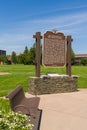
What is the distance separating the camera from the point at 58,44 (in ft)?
53.7

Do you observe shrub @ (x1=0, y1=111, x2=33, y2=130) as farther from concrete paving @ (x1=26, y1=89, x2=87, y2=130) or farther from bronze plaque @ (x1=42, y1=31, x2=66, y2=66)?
bronze plaque @ (x1=42, y1=31, x2=66, y2=66)

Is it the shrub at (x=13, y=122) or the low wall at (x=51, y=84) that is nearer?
the shrub at (x=13, y=122)

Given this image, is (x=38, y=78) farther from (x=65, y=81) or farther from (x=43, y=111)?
(x=43, y=111)

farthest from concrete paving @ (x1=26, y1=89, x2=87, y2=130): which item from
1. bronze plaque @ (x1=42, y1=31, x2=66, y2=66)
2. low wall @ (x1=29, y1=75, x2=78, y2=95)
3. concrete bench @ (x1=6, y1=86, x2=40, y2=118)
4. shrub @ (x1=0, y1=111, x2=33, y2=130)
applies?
bronze plaque @ (x1=42, y1=31, x2=66, y2=66)

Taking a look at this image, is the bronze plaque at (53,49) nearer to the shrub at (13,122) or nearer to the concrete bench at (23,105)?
the concrete bench at (23,105)

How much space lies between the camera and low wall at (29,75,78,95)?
1534cm

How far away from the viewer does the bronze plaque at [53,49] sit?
15898 millimetres

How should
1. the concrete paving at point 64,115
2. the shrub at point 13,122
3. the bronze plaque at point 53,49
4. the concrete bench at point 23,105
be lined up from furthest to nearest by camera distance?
the bronze plaque at point 53,49 → the concrete paving at point 64,115 → the concrete bench at point 23,105 → the shrub at point 13,122

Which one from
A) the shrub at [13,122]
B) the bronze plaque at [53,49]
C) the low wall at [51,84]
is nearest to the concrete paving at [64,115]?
the low wall at [51,84]

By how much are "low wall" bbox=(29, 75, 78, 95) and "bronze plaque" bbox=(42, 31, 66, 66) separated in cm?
87

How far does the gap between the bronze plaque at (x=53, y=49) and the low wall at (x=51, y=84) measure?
870 millimetres

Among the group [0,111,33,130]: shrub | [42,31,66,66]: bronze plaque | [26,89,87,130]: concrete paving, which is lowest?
[26,89,87,130]: concrete paving

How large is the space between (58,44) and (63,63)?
3.79 ft

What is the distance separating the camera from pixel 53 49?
16141 mm
